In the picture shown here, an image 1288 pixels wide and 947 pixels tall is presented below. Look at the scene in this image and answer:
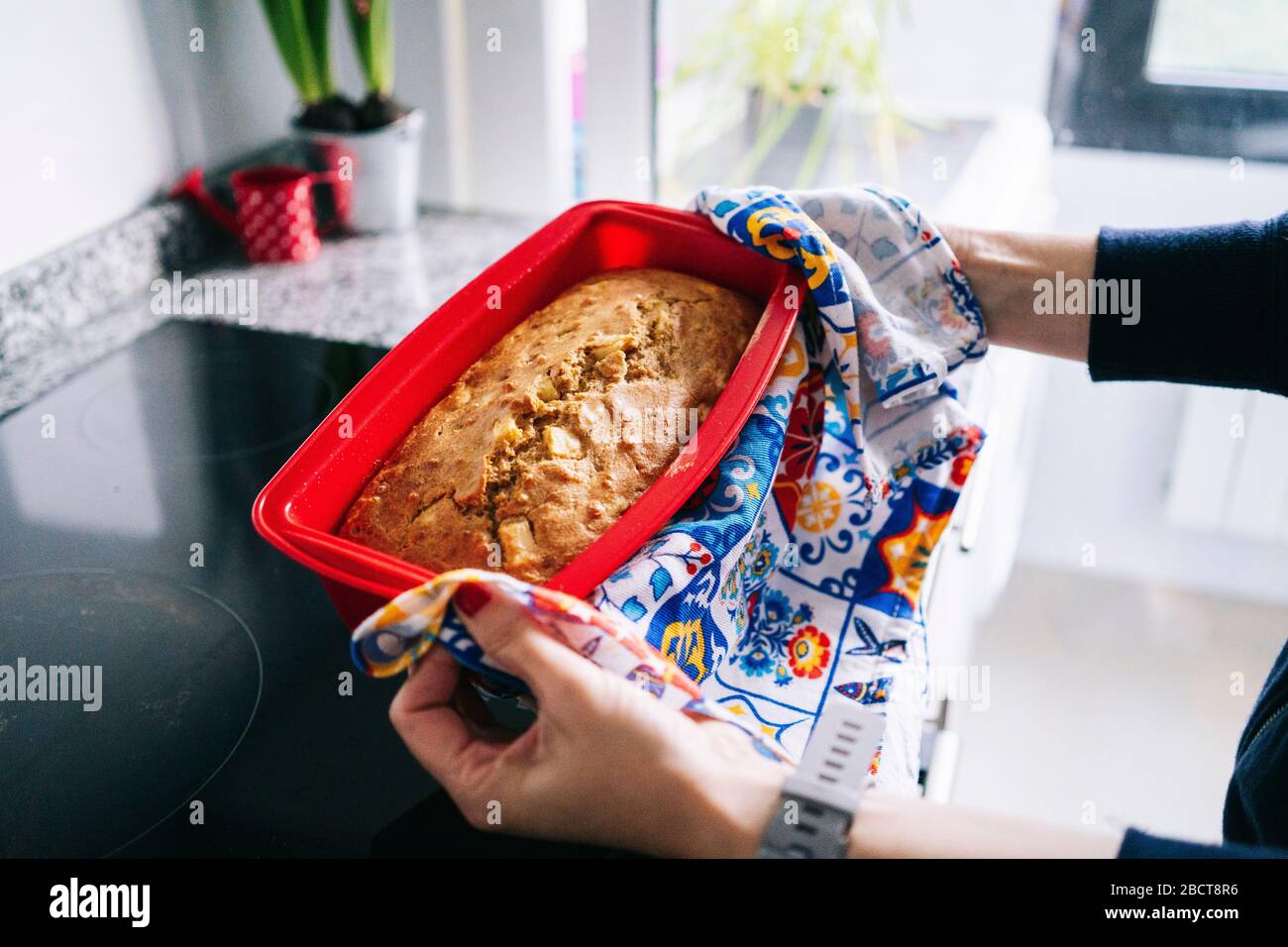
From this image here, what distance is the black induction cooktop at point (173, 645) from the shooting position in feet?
1.79

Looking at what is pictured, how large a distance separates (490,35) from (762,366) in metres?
0.79

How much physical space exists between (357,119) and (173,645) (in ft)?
2.38

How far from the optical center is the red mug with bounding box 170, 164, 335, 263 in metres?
1.11

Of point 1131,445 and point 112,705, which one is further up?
point 112,705

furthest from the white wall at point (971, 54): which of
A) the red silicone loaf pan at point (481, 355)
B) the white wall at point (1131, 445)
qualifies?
the red silicone loaf pan at point (481, 355)

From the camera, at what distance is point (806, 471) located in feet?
2.31

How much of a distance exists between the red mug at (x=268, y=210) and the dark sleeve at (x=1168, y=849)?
3.22 feet

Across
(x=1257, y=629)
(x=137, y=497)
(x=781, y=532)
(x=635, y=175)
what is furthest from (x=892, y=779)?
(x=1257, y=629)

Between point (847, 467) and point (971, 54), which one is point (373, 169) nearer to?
point (847, 467)

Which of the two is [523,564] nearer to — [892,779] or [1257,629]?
[892,779]

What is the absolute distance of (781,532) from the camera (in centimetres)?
70

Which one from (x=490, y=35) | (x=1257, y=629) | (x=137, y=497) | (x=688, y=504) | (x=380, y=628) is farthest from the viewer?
(x=1257, y=629)

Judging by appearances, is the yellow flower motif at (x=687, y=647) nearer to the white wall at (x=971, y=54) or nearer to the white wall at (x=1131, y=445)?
the white wall at (x=971, y=54)

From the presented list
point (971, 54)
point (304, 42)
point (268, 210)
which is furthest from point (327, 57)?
point (971, 54)
